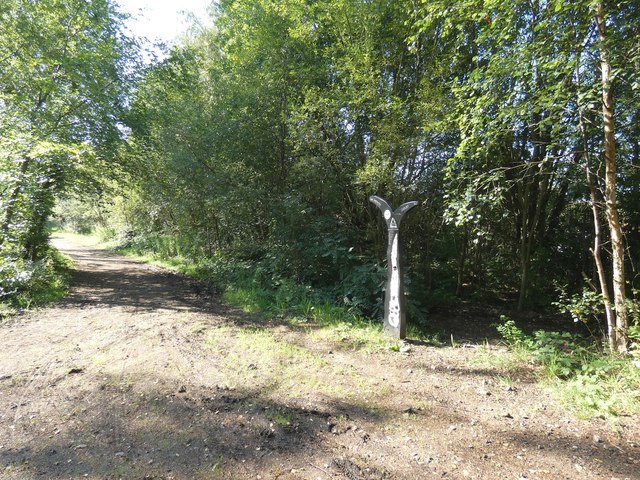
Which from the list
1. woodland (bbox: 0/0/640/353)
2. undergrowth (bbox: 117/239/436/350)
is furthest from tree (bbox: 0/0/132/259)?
undergrowth (bbox: 117/239/436/350)

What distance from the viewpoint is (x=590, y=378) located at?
10.6 feet

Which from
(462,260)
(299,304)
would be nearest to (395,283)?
(299,304)

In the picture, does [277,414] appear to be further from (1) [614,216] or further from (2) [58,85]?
(2) [58,85]

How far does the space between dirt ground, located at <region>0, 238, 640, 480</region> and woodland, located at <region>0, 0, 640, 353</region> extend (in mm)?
1611

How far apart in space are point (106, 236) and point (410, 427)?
26283mm

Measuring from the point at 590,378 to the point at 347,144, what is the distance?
549 cm

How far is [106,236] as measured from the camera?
23812 millimetres

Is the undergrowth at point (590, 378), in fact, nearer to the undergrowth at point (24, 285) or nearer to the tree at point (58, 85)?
the undergrowth at point (24, 285)

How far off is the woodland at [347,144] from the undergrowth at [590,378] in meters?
0.42

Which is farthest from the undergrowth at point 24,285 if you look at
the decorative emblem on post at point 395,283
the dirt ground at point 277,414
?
the decorative emblem on post at point 395,283

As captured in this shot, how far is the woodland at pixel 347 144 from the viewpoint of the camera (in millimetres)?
4410

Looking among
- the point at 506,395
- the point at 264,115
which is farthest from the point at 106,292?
the point at 506,395

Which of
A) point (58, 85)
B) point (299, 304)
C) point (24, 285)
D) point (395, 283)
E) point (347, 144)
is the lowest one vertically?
point (299, 304)

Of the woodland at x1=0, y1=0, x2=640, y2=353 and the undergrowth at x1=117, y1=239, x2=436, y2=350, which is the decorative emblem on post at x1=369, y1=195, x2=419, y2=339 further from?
the woodland at x1=0, y1=0, x2=640, y2=353
